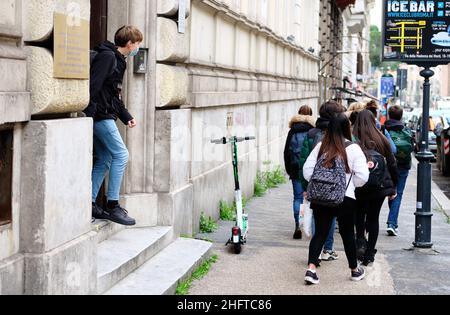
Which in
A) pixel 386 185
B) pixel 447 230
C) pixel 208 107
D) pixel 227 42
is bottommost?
pixel 447 230

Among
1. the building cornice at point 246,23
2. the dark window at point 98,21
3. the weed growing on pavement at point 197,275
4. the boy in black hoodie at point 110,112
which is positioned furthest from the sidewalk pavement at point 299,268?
the building cornice at point 246,23

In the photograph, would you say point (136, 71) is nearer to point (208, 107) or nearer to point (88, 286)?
point (208, 107)

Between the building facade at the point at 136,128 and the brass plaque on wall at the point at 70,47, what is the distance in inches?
1.7

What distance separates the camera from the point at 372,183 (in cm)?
963

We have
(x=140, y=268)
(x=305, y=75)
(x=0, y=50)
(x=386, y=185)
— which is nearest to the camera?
(x=0, y=50)

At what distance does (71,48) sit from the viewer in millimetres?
6656

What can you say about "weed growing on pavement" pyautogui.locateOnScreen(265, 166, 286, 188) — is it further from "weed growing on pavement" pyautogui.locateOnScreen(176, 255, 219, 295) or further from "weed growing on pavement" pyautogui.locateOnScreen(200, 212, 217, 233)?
"weed growing on pavement" pyautogui.locateOnScreen(176, 255, 219, 295)

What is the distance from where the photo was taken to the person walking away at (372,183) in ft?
31.7

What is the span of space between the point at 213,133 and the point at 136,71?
282 centimetres

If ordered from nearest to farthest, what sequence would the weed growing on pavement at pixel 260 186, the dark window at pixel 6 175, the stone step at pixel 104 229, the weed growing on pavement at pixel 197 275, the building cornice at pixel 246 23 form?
the dark window at pixel 6 175 → the weed growing on pavement at pixel 197 275 → the stone step at pixel 104 229 → the building cornice at pixel 246 23 → the weed growing on pavement at pixel 260 186

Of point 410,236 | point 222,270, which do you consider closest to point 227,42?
point 410,236

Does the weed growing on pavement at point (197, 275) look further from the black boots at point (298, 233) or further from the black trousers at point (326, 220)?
the black boots at point (298, 233)

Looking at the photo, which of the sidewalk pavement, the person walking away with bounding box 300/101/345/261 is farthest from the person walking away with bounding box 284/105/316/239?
the person walking away with bounding box 300/101/345/261

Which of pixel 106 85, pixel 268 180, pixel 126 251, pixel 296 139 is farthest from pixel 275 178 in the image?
pixel 126 251
